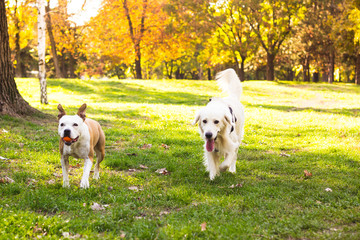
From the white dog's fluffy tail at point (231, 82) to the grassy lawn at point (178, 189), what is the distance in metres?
1.48

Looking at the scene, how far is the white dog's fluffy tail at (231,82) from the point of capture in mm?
7582

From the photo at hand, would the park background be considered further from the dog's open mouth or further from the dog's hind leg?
the dog's open mouth

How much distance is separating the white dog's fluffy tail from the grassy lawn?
1.48 metres

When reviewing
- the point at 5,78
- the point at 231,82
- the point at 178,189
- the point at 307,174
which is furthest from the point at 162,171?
the point at 5,78

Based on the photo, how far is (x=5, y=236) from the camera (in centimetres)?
355

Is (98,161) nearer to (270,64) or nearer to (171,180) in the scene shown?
(171,180)

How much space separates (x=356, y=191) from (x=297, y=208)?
1.30 metres

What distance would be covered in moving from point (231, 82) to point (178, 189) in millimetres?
3091

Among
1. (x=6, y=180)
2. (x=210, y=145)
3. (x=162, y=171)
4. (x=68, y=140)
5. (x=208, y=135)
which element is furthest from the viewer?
(x=162, y=171)

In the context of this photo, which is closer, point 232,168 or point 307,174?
point 307,174

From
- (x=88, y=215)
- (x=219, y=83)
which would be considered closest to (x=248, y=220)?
(x=88, y=215)

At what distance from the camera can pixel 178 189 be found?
5.42 meters

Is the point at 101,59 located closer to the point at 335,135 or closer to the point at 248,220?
the point at 335,135

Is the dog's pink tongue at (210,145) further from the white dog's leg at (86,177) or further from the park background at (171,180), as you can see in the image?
the white dog's leg at (86,177)
